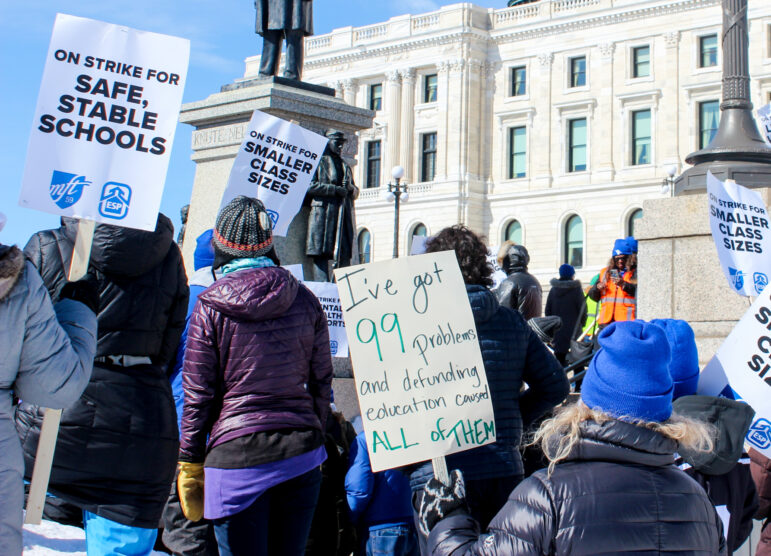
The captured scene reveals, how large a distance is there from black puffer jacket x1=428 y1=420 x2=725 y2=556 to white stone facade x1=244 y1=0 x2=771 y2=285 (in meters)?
41.4

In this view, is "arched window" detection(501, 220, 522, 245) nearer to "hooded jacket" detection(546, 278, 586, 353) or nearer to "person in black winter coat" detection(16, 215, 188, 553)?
"hooded jacket" detection(546, 278, 586, 353)

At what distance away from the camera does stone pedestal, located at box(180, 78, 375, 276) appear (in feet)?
24.1

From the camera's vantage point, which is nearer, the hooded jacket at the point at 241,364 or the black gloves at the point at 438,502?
the black gloves at the point at 438,502

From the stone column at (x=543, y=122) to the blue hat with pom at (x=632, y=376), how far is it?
44.2 metres

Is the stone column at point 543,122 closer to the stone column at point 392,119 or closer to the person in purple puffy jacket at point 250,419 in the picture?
the stone column at point 392,119

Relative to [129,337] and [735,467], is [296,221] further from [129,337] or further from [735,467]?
[735,467]

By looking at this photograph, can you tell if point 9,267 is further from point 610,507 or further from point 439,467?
point 610,507

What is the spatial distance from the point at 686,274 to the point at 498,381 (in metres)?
4.39

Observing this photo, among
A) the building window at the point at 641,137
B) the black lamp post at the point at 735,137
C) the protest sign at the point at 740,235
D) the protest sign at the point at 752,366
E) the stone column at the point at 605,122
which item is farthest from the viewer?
the stone column at the point at 605,122

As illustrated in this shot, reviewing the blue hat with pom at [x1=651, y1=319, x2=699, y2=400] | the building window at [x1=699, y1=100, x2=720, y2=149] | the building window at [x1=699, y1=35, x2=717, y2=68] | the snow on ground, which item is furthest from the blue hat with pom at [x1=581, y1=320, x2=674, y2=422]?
the building window at [x1=699, y1=35, x2=717, y2=68]

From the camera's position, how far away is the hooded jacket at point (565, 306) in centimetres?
1091

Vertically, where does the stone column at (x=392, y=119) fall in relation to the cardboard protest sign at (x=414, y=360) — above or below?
above

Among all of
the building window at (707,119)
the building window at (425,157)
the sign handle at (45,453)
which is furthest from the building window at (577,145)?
the sign handle at (45,453)

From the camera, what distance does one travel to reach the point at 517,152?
47.4 metres
